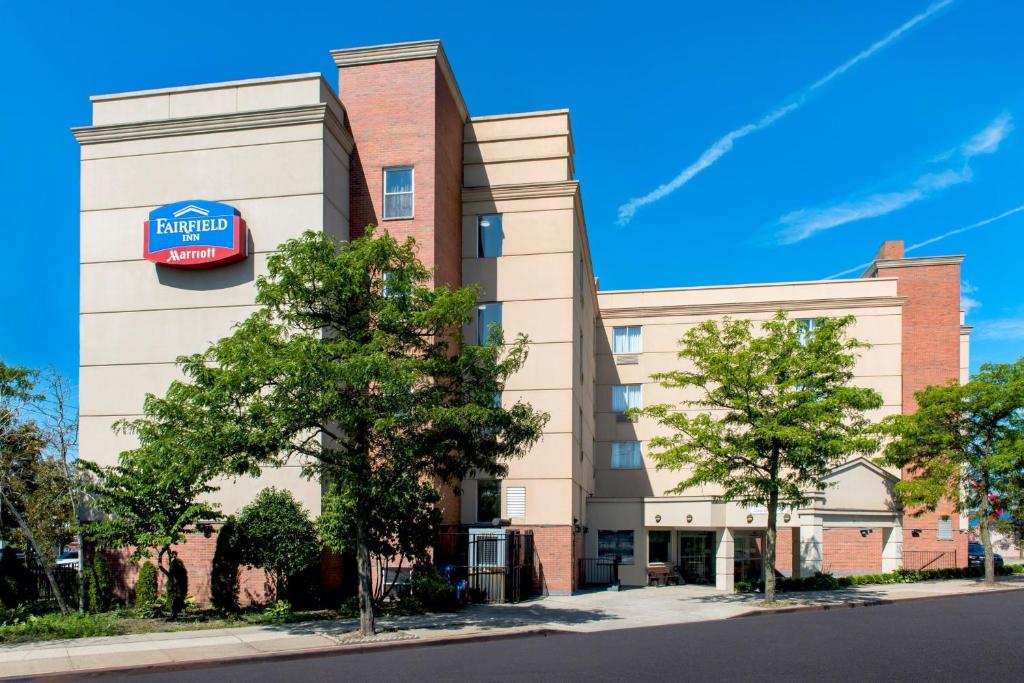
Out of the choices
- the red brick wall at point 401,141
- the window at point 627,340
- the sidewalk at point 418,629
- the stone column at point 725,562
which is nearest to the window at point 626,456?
the window at point 627,340

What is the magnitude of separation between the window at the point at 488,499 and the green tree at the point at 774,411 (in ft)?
18.8

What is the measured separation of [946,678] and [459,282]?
20617 millimetres

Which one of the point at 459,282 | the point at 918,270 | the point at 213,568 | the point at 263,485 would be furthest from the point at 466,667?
the point at 918,270

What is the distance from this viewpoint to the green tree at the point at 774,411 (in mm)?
25312

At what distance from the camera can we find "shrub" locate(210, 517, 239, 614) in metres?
22.5

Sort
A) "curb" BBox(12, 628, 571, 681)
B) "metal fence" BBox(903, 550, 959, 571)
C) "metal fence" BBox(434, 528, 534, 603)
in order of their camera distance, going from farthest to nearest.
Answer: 1. "metal fence" BBox(903, 550, 959, 571)
2. "metal fence" BBox(434, 528, 534, 603)
3. "curb" BBox(12, 628, 571, 681)

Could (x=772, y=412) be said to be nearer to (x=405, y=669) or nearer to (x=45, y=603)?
(x=405, y=669)

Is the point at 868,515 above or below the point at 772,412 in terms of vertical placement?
below

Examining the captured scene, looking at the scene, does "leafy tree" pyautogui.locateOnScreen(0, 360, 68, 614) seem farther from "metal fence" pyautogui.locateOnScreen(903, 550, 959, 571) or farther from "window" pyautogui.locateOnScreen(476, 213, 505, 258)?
"metal fence" pyautogui.locateOnScreen(903, 550, 959, 571)

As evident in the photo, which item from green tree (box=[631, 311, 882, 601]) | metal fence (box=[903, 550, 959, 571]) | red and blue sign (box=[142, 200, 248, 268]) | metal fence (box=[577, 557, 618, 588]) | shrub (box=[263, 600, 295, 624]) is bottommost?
metal fence (box=[903, 550, 959, 571])

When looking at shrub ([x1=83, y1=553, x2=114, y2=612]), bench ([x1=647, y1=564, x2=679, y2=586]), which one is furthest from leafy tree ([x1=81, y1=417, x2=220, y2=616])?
bench ([x1=647, y1=564, x2=679, y2=586])

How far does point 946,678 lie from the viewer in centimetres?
1334

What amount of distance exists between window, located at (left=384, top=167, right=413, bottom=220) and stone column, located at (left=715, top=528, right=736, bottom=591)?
16.8m

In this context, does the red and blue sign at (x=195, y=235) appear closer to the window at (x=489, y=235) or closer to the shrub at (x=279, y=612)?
the window at (x=489, y=235)
